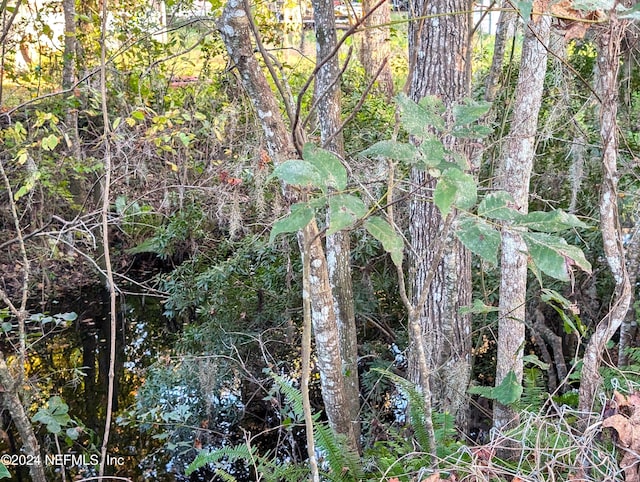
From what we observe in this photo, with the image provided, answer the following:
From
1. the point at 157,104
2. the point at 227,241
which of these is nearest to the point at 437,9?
the point at 227,241

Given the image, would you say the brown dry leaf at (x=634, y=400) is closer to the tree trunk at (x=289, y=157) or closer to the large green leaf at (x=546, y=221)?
the large green leaf at (x=546, y=221)

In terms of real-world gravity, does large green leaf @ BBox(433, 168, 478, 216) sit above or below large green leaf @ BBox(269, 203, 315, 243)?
above

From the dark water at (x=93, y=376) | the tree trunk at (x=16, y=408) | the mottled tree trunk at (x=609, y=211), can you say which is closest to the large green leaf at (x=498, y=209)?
the mottled tree trunk at (x=609, y=211)

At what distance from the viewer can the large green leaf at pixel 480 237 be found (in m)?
1.22

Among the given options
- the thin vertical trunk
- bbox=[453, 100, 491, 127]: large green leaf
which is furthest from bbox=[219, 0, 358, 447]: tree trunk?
the thin vertical trunk

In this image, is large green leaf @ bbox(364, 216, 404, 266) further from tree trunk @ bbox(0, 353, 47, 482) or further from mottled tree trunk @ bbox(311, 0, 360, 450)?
tree trunk @ bbox(0, 353, 47, 482)

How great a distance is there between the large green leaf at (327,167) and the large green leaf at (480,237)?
0.26 meters

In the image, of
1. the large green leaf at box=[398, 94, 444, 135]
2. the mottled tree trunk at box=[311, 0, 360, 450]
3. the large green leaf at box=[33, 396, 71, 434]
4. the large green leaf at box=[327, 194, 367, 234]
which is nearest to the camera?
the large green leaf at box=[327, 194, 367, 234]

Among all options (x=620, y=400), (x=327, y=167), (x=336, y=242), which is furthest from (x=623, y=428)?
(x=336, y=242)

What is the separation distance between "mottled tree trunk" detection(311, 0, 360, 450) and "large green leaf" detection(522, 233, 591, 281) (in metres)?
1.76

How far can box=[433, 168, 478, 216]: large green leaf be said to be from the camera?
1.20 meters

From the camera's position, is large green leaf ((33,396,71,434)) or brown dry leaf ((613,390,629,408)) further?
large green leaf ((33,396,71,434))

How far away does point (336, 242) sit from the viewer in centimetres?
334

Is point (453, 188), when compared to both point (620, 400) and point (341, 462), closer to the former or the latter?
point (620, 400)
